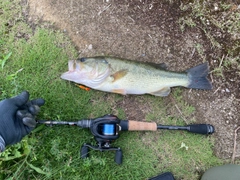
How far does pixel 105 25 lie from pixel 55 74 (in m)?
0.95

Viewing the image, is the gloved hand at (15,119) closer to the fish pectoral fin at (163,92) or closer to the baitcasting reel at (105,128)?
the baitcasting reel at (105,128)

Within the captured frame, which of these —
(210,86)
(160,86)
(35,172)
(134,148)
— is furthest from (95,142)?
(210,86)

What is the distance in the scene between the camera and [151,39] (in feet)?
13.3

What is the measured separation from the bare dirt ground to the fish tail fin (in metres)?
0.16

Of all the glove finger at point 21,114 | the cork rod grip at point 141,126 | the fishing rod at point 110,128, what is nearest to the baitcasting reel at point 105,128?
the fishing rod at point 110,128

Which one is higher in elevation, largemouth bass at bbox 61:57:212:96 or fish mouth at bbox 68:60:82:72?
fish mouth at bbox 68:60:82:72

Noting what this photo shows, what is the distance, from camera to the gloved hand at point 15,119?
3002 mm

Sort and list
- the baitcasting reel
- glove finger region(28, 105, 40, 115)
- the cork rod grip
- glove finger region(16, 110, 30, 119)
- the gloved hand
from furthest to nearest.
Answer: the cork rod grip, the baitcasting reel, glove finger region(28, 105, 40, 115), glove finger region(16, 110, 30, 119), the gloved hand

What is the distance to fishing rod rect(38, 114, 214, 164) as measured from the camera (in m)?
3.44

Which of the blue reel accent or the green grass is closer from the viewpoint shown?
the blue reel accent

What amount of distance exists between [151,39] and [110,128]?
1.41m

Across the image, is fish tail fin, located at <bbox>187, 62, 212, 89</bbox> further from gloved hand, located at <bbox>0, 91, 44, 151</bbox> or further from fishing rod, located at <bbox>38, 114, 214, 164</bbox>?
gloved hand, located at <bbox>0, 91, 44, 151</bbox>

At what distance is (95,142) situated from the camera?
149 inches

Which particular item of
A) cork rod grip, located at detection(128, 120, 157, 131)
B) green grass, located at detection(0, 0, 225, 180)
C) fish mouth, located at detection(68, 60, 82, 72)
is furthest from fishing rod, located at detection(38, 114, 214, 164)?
fish mouth, located at detection(68, 60, 82, 72)
